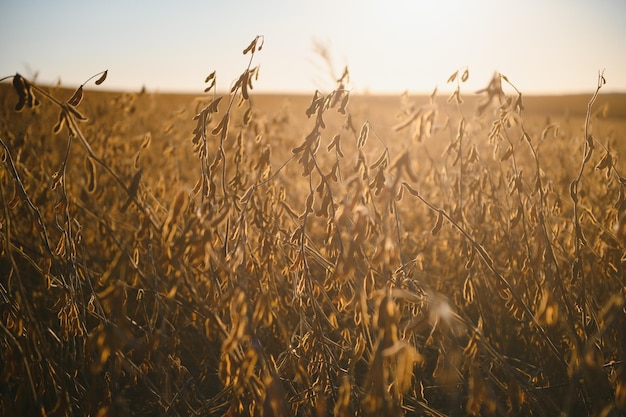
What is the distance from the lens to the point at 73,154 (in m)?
5.92

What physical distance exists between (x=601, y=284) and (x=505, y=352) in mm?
680

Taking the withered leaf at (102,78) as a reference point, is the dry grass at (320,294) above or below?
below

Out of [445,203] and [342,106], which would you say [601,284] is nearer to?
[445,203]

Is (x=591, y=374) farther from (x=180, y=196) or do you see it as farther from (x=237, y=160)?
(x=237, y=160)

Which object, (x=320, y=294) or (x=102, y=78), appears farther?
(x=320, y=294)

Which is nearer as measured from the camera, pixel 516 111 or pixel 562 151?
pixel 516 111

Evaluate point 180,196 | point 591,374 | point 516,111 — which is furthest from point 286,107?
point 591,374

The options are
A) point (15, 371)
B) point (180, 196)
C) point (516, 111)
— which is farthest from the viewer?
point (516, 111)

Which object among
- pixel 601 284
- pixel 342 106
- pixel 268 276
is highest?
pixel 342 106

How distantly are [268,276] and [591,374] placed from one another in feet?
3.87

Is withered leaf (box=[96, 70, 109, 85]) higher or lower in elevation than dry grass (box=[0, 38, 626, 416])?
higher

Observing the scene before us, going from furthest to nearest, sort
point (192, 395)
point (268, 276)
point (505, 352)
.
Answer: point (505, 352) < point (192, 395) < point (268, 276)

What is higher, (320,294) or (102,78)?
(102,78)

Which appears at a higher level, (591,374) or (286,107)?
(286,107)
